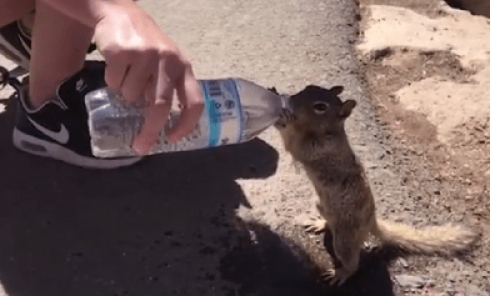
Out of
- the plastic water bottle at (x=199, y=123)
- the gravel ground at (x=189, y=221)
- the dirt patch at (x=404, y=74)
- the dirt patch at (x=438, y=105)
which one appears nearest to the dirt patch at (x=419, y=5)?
the dirt patch at (x=438, y=105)

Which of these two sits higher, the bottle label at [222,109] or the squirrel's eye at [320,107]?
the bottle label at [222,109]

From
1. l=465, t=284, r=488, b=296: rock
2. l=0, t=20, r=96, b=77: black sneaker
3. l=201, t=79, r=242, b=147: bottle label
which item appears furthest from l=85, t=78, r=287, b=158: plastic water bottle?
l=465, t=284, r=488, b=296: rock

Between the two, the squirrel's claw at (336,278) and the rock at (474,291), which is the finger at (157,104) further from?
the rock at (474,291)

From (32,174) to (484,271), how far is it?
1.55 meters

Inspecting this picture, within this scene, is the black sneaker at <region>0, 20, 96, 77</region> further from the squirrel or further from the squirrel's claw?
the squirrel's claw

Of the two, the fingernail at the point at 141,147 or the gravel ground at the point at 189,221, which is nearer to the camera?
the fingernail at the point at 141,147

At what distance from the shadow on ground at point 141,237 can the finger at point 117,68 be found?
2.66 feet

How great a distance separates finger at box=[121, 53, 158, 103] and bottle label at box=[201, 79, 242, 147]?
0.33 metres

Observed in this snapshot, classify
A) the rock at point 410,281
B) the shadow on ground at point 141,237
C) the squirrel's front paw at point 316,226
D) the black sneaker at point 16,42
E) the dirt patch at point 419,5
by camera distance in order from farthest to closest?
the dirt patch at point 419,5, the black sneaker at point 16,42, the squirrel's front paw at point 316,226, the rock at point 410,281, the shadow on ground at point 141,237

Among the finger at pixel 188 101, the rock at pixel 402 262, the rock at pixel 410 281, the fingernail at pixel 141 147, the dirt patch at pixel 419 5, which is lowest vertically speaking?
the rock at pixel 410 281

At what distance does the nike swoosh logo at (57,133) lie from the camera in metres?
2.51

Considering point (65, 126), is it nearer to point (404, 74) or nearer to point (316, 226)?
point (316, 226)

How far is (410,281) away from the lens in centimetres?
240

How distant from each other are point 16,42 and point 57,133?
420mm
